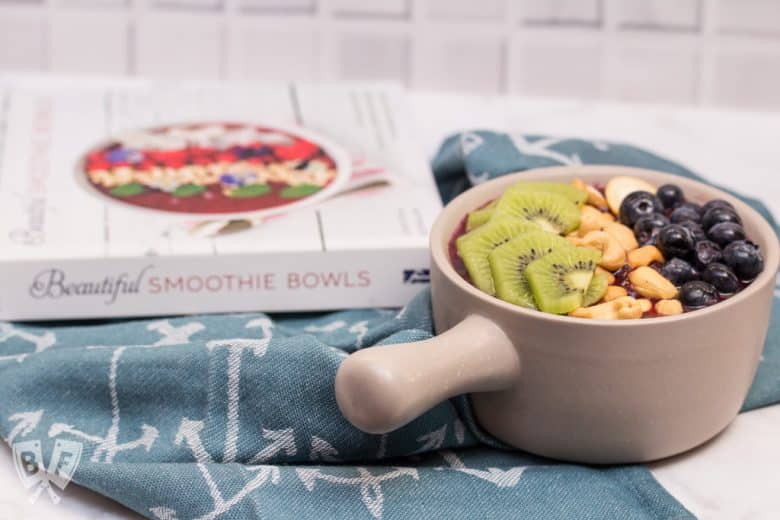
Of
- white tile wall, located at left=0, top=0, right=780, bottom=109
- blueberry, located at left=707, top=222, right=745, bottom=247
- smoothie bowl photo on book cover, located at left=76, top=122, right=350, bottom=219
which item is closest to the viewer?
blueberry, located at left=707, top=222, right=745, bottom=247

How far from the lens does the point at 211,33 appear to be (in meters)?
1.09

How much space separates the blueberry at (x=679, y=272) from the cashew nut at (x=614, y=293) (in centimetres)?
2

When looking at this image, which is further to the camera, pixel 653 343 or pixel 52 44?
pixel 52 44

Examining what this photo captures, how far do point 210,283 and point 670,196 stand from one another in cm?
25

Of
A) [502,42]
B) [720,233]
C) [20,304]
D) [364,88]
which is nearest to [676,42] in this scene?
[502,42]

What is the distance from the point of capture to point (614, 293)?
1.92 feet

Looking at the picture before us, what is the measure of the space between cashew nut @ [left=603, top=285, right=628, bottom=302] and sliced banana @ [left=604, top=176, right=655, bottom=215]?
0.09 metres

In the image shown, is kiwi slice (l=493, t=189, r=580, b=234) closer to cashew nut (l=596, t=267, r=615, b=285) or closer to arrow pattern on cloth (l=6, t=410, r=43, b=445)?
cashew nut (l=596, t=267, r=615, b=285)

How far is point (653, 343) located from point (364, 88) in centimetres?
43

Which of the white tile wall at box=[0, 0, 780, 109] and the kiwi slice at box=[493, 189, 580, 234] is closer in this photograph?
the kiwi slice at box=[493, 189, 580, 234]

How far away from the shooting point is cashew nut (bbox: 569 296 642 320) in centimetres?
56

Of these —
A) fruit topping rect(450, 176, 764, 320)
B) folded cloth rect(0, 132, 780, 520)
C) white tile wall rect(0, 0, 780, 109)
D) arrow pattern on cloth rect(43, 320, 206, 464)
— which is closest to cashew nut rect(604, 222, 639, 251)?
fruit topping rect(450, 176, 764, 320)

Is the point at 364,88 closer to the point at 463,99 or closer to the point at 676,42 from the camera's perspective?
the point at 463,99

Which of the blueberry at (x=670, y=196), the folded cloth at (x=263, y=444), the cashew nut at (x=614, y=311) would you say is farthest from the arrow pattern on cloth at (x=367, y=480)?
the blueberry at (x=670, y=196)
